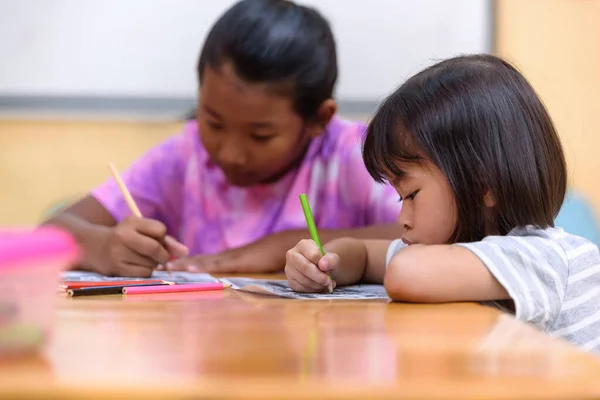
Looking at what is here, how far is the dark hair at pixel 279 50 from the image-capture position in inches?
48.1

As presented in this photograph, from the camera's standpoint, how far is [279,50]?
1229 mm

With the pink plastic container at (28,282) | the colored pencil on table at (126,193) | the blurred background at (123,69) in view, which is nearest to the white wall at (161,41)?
the blurred background at (123,69)

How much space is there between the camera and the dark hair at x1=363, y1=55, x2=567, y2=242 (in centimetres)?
80

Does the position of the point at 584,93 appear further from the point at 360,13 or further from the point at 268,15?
the point at 268,15

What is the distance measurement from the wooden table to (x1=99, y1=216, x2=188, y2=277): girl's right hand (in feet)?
1.42

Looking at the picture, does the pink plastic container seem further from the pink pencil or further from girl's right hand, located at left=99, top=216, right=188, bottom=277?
girl's right hand, located at left=99, top=216, right=188, bottom=277

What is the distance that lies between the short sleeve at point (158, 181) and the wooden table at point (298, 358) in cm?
81

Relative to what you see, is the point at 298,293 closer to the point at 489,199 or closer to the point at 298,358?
the point at 489,199

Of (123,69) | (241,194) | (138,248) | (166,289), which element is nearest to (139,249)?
(138,248)

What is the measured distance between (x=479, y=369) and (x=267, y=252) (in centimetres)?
80

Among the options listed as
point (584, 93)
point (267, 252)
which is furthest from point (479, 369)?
point (584, 93)

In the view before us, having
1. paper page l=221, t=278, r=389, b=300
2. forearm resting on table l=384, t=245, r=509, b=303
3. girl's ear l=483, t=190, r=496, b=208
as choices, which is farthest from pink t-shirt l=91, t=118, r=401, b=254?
forearm resting on table l=384, t=245, r=509, b=303

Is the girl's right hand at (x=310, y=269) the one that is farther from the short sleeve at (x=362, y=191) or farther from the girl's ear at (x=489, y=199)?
the short sleeve at (x=362, y=191)

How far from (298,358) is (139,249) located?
0.69 m
